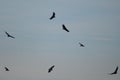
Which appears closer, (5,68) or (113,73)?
(113,73)

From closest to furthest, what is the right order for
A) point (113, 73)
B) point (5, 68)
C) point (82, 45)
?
point (113, 73)
point (82, 45)
point (5, 68)

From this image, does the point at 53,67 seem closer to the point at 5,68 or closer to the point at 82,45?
the point at 82,45

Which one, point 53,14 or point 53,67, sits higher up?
point 53,14

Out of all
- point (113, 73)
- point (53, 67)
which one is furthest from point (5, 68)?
point (113, 73)

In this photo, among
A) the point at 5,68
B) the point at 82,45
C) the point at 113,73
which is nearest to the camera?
the point at 113,73

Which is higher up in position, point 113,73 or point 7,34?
point 7,34

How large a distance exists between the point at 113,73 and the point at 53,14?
9.24 m

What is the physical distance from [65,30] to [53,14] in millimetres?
2221

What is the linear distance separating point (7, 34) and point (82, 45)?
9253 millimetres

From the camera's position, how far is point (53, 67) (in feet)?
137

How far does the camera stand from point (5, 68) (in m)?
47.4

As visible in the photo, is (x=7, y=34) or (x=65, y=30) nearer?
(x=65, y=30)

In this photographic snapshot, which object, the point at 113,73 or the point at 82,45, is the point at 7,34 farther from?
the point at 113,73

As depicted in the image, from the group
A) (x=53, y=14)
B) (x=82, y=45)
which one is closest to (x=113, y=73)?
(x=82, y=45)
